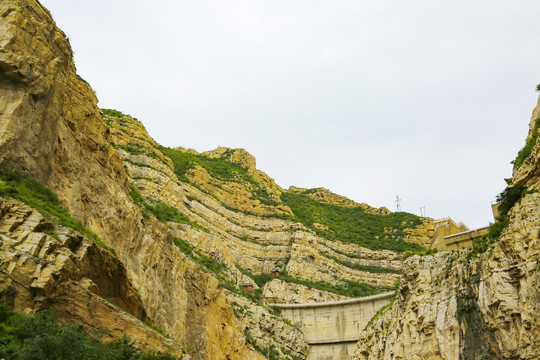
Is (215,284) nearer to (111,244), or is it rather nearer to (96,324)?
(111,244)

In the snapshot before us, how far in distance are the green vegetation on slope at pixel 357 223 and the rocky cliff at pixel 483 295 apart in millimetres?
46402

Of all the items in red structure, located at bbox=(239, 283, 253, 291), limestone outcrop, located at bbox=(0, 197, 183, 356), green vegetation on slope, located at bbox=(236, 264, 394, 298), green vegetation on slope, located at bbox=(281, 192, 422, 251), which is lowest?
limestone outcrop, located at bbox=(0, 197, 183, 356)

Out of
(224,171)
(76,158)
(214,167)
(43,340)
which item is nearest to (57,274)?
(43,340)

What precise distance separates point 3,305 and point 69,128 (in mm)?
13828

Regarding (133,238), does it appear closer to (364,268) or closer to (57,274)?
(57,274)

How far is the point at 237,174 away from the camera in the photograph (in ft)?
317

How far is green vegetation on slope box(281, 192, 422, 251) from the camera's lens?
92562 mm

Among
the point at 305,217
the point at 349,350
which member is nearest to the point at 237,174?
the point at 305,217

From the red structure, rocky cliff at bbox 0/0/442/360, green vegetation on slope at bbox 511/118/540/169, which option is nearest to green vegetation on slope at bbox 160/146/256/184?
rocky cliff at bbox 0/0/442/360

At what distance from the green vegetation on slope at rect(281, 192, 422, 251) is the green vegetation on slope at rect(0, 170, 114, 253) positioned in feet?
230

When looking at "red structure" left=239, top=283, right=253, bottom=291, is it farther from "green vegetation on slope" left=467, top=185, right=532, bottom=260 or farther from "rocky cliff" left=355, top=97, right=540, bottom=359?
"green vegetation on slope" left=467, top=185, right=532, bottom=260

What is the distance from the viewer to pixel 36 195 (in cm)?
2211

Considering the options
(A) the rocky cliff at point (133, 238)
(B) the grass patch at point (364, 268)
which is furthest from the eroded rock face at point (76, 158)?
(B) the grass patch at point (364, 268)

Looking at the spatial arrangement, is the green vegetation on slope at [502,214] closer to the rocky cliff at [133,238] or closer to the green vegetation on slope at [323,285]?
the rocky cliff at [133,238]
